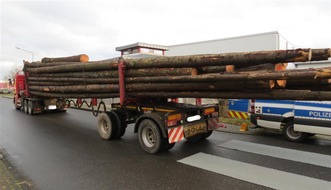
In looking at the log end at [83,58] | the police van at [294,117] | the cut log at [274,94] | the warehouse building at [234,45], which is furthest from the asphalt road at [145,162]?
the warehouse building at [234,45]

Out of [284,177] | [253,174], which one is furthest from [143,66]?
[284,177]

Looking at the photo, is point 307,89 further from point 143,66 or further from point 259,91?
point 143,66

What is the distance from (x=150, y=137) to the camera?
6.57 metres

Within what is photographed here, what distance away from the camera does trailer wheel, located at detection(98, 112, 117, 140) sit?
769cm

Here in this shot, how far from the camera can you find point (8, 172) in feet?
16.6

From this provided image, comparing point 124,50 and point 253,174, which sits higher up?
point 124,50

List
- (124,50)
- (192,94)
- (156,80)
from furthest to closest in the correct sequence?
(124,50) → (156,80) → (192,94)

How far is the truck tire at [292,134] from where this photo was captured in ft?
23.6

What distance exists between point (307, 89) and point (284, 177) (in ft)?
5.78

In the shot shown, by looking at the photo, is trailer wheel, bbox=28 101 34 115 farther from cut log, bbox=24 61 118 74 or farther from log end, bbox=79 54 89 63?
log end, bbox=79 54 89 63

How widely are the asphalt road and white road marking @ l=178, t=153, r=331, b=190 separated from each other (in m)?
0.02

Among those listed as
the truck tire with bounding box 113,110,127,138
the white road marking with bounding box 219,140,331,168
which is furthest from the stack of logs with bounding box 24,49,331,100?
the white road marking with bounding box 219,140,331,168

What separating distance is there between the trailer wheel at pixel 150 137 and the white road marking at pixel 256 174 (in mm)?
721

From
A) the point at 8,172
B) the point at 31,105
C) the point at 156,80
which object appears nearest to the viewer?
the point at 8,172
